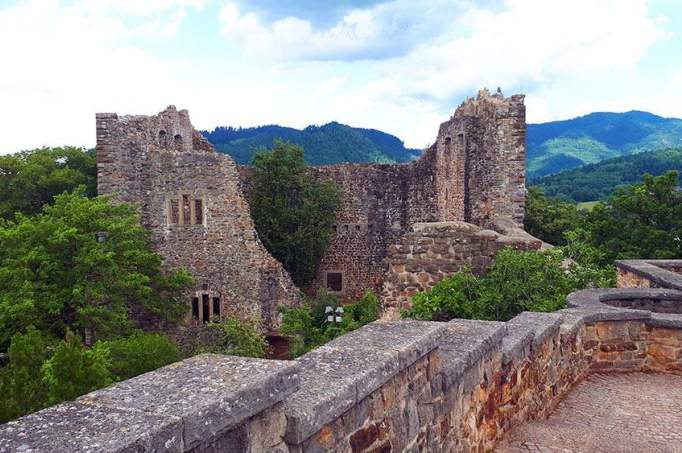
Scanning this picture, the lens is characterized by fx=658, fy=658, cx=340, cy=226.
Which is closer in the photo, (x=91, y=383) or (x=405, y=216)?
(x=91, y=383)

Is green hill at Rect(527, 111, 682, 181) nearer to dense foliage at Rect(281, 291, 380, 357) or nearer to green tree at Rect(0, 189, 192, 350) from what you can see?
green tree at Rect(0, 189, 192, 350)

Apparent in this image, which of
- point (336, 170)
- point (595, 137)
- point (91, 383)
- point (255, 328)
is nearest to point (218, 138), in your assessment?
point (336, 170)

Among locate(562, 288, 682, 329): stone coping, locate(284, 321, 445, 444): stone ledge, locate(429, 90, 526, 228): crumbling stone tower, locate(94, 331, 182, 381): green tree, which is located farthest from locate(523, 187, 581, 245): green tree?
locate(284, 321, 445, 444): stone ledge

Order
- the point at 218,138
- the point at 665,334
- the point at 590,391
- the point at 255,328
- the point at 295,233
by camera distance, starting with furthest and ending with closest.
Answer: the point at 218,138
the point at 295,233
the point at 255,328
the point at 665,334
the point at 590,391

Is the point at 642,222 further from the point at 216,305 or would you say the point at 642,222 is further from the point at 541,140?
the point at 541,140

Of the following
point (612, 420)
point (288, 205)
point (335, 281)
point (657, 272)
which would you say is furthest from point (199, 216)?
point (612, 420)

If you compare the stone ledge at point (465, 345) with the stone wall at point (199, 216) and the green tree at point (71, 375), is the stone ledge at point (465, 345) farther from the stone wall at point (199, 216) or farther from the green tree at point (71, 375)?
the stone wall at point (199, 216)

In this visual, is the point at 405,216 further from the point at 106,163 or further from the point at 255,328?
the point at 106,163

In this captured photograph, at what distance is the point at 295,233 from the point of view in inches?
882

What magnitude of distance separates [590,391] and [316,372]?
4.30m

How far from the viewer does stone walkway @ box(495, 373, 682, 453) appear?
5.13 metres

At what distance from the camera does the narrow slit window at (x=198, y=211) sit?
19.8m

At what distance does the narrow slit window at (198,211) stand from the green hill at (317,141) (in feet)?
101

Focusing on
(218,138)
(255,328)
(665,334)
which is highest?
(218,138)
